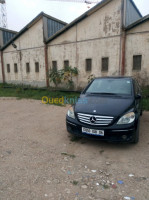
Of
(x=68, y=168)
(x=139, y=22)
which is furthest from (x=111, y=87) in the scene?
(x=139, y=22)

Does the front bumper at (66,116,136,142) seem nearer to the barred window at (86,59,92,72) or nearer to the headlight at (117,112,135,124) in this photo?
the headlight at (117,112,135,124)

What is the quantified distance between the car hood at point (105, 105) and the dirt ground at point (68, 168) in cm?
82

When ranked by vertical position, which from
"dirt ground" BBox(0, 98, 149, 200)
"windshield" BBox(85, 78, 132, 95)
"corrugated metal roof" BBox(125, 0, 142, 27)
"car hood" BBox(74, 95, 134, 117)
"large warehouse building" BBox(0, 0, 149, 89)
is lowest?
"dirt ground" BBox(0, 98, 149, 200)

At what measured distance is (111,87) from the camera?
3883mm

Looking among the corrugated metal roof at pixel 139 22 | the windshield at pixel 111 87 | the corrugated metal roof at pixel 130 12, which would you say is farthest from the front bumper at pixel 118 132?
the corrugated metal roof at pixel 130 12

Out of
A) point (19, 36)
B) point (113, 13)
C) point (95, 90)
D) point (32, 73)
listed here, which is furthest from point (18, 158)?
point (19, 36)

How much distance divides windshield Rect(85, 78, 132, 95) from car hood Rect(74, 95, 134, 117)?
1.07 ft

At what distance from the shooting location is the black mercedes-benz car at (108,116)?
2779 mm

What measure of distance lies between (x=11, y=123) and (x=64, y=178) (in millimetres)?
3272

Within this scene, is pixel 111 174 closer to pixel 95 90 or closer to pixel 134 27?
pixel 95 90

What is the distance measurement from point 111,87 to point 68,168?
2423 mm

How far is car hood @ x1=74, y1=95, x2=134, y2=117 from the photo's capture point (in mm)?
2910

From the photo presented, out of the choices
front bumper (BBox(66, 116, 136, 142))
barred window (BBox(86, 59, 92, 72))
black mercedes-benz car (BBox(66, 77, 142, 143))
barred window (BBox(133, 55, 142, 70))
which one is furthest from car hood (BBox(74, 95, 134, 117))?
barred window (BBox(86, 59, 92, 72))

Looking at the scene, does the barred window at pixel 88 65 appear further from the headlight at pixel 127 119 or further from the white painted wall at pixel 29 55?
the headlight at pixel 127 119
